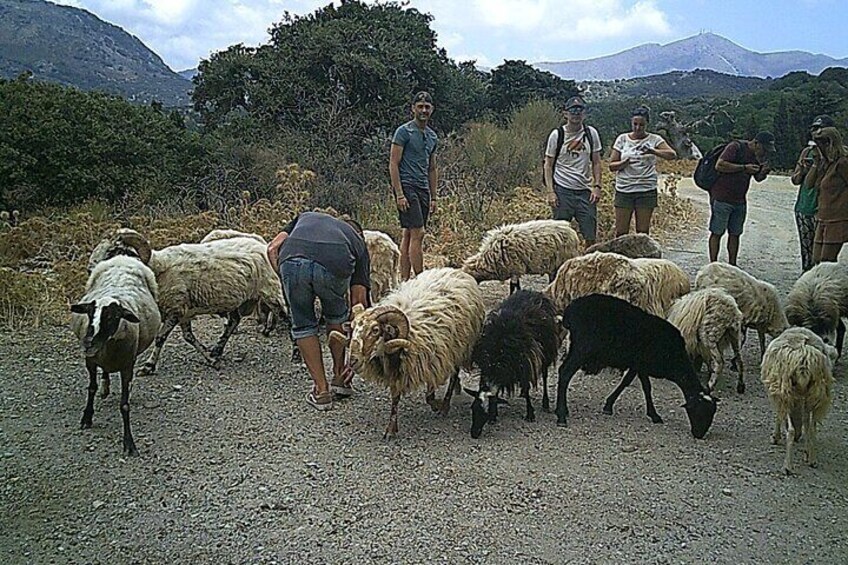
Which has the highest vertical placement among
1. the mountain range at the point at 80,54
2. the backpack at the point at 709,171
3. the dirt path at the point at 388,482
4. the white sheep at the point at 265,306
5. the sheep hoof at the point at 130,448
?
the mountain range at the point at 80,54

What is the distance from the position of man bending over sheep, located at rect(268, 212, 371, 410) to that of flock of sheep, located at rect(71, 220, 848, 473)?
0.30 m

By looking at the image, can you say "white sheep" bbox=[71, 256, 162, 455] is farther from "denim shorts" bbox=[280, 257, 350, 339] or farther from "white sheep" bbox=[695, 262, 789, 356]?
"white sheep" bbox=[695, 262, 789, 356]

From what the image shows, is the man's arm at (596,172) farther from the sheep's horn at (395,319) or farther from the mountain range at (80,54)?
the mountain range at (80,54)

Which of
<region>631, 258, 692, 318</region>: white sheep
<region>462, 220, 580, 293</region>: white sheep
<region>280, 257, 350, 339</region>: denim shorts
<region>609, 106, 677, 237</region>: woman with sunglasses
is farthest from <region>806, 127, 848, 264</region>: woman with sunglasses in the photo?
<region>280, 257, 350, 339</region>: denim shorts

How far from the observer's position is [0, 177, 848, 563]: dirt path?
427 cm

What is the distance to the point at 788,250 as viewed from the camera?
13617 millimetres

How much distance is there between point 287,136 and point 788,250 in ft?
37.9

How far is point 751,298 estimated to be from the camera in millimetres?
6816

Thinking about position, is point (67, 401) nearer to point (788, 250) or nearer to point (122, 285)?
point (122, 285)

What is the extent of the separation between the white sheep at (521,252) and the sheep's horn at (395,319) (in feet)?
11.0

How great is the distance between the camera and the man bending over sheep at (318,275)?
6012 millimetres

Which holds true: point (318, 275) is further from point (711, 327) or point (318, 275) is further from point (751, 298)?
point (751, 298)

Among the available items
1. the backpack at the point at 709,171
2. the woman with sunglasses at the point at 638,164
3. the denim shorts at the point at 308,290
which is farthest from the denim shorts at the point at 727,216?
the denim shorts at the point at 308,290

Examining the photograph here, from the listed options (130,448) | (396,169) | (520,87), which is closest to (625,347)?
(396,169)
